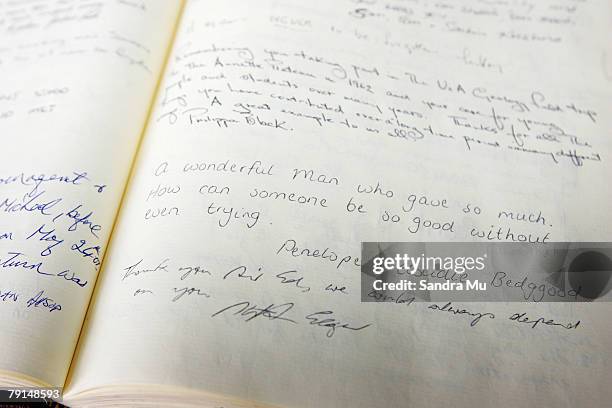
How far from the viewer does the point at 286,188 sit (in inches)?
21.5

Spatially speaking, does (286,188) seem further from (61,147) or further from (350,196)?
(61,147)

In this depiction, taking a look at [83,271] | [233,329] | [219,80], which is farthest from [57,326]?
[219,80]

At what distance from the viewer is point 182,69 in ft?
2.07

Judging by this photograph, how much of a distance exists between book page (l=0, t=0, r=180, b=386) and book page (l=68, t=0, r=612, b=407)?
26 mm

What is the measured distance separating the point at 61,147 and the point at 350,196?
33cm

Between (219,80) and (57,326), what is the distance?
1.05 ft

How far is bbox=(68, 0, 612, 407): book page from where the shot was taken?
48 cm

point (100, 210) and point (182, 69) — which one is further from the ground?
point (182, 69)

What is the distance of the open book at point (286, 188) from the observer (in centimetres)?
48

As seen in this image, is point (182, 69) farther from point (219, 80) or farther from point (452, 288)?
point (452, 288)
